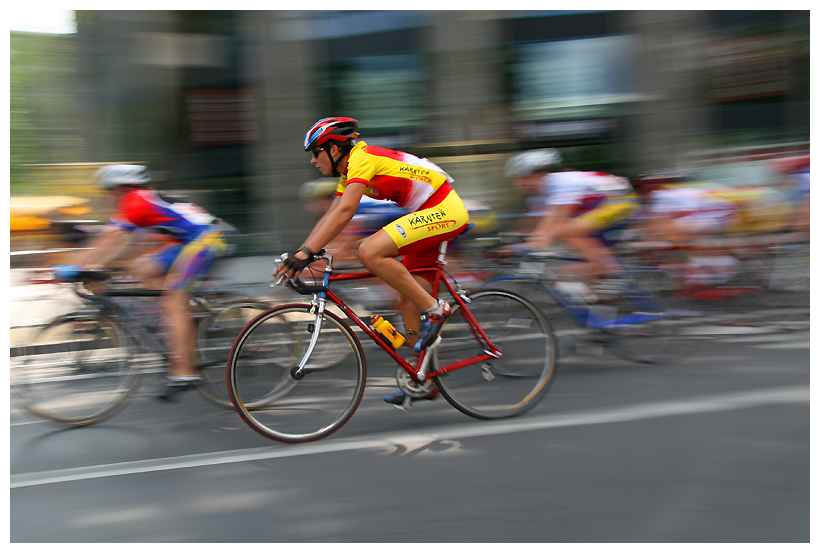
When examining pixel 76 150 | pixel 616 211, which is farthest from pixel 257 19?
pixel 616 211

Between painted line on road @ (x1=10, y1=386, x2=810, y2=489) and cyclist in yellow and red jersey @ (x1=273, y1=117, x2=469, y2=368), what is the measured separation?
57 cm

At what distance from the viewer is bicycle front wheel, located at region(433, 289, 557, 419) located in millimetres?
4168

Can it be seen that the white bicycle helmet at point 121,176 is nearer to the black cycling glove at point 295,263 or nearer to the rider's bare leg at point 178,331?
the rider's bare leg at point 178,331

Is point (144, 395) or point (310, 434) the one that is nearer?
point (310, 434)

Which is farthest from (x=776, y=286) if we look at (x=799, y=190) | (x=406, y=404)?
(x=406, y=404)

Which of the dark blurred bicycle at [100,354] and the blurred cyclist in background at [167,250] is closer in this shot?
the dark blurred bicycle at [100,354]

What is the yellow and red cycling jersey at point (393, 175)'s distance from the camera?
3.85m

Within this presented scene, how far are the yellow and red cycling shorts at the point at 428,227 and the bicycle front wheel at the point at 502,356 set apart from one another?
394mm

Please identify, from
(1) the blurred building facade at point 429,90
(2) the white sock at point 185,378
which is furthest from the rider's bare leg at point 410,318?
(1) the blurred building facade at point 429,90

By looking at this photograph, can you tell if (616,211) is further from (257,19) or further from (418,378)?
(257,19)
